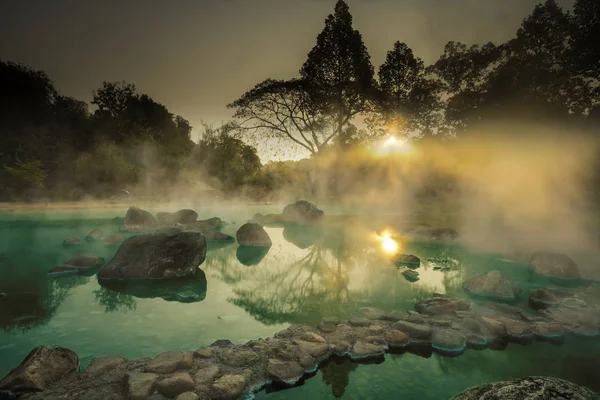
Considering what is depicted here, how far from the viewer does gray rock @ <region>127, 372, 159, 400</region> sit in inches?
137

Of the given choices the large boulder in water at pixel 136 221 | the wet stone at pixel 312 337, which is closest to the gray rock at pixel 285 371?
the wet stone at pixel 312 337

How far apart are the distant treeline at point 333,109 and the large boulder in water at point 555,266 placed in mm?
13830

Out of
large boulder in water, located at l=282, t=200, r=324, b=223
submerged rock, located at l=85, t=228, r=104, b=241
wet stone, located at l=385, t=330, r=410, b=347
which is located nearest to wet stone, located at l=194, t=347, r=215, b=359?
wet stone, located at l=385, t=330, r=410, b=347

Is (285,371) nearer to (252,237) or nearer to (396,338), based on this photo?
(396,338)

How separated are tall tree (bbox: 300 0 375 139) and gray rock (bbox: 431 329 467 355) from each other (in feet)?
72.3

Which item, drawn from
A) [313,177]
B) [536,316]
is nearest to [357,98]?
[313,177]

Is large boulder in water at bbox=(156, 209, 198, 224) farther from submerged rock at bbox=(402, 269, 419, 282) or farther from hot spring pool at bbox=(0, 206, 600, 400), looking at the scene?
submerged rock at bbox=(402, 269, 419, 282)

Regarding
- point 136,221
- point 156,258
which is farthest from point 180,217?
point 156,258

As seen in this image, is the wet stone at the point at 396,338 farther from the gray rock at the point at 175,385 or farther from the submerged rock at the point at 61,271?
the submerged rock at the point at 61,271

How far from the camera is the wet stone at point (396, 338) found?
5.16 metres

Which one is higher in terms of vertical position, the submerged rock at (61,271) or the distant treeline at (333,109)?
the distant treeline at (333,109)

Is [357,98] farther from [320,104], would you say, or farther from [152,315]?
[152,315]

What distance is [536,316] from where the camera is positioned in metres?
6.37

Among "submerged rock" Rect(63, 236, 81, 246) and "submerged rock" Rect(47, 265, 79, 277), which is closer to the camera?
"submerged rock" Rect(47, 265, 79, 277)
